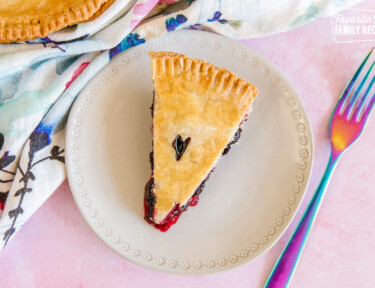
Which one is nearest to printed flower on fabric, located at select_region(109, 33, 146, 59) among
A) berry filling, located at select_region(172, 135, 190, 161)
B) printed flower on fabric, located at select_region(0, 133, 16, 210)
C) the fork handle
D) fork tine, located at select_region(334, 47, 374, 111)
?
berry filling, located at select_region(172, 135, 190, 161)

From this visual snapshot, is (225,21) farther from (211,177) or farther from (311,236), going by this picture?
(311,236)


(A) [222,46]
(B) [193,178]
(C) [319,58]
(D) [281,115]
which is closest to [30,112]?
(B) [193,178]

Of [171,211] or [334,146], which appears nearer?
[171,211]

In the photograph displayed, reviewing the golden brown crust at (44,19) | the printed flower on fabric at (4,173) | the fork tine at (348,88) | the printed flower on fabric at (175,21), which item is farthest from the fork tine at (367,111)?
the printed flower on fabric at (4,173)

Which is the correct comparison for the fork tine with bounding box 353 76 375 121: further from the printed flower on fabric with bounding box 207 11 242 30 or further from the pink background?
the printed flower on fabric with bounding box 207 11 242 30

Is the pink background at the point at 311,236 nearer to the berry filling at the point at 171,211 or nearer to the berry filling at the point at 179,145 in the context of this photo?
the berry filling at the point at 171,211

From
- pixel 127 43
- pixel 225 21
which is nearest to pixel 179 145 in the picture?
pixel 127 43
